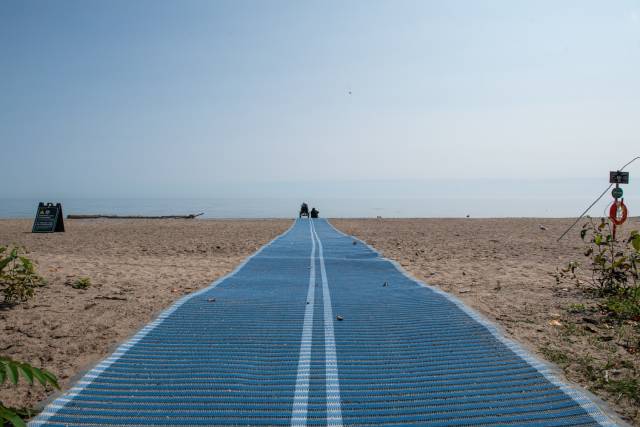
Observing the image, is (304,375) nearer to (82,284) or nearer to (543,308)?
(543,308)

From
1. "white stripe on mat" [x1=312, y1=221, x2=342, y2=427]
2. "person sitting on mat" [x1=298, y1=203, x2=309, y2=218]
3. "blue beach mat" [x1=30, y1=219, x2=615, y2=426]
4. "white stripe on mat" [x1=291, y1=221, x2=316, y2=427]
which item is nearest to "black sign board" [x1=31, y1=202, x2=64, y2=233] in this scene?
"blue beach mat" [x1=30, y1=219, x2=615, y2=426]

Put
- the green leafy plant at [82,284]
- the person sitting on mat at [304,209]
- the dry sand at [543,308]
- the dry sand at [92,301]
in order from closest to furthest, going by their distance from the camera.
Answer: the dry sand at [543,308] < the dry sand at [92,301] < the green leafy plant at [82,284] < the person sitting on mat at [304,209]

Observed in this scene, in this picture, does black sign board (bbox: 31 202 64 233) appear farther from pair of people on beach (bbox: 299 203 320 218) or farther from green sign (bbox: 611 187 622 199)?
green sign (bbox: 611 187 622 199)

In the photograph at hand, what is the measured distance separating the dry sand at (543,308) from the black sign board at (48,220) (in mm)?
12475

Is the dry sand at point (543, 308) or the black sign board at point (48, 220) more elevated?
the black sign board at point (48, 220)

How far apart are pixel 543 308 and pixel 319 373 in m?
3.39

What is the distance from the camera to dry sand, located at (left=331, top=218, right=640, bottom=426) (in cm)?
357

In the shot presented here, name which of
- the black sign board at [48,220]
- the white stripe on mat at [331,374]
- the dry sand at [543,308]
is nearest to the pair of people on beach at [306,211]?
the black sign board at [48,220]

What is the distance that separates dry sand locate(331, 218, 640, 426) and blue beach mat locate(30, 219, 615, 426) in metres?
0.30

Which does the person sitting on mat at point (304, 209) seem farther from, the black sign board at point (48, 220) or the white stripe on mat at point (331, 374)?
the white stripe on mat at point (331, 374)

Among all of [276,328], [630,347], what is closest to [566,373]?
[630,347]

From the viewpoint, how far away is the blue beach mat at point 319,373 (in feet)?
9.68

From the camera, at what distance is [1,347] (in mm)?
4160

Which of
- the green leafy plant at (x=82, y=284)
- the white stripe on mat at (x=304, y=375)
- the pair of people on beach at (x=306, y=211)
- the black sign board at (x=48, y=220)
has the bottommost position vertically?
the white stripe on mat at (x=304, y=375)
